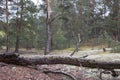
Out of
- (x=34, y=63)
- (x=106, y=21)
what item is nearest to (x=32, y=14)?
(x=106, y=21)

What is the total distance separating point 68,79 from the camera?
648cm

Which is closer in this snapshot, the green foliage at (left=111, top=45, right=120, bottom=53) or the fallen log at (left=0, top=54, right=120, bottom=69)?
the fallen log at (left=0, top=54, right=120, bottom=69)

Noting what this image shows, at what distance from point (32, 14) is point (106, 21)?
14.5m

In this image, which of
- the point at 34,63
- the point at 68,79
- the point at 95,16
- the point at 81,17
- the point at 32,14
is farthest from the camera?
the point at 95,16

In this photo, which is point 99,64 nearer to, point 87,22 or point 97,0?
point 87,22

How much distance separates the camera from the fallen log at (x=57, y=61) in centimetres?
682

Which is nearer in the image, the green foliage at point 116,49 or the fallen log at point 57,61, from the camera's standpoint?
the fallen log at point 57,61

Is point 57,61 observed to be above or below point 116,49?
above

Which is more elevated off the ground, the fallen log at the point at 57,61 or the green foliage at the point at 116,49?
the fallen log at the point at 57,61

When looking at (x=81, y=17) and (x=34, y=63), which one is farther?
(x=81, y=17)

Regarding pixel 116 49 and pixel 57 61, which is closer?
pixel 57 61

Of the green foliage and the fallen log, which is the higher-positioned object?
the fallen log

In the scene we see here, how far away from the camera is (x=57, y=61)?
23.1 feet

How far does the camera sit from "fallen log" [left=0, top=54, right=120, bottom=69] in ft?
22.4
